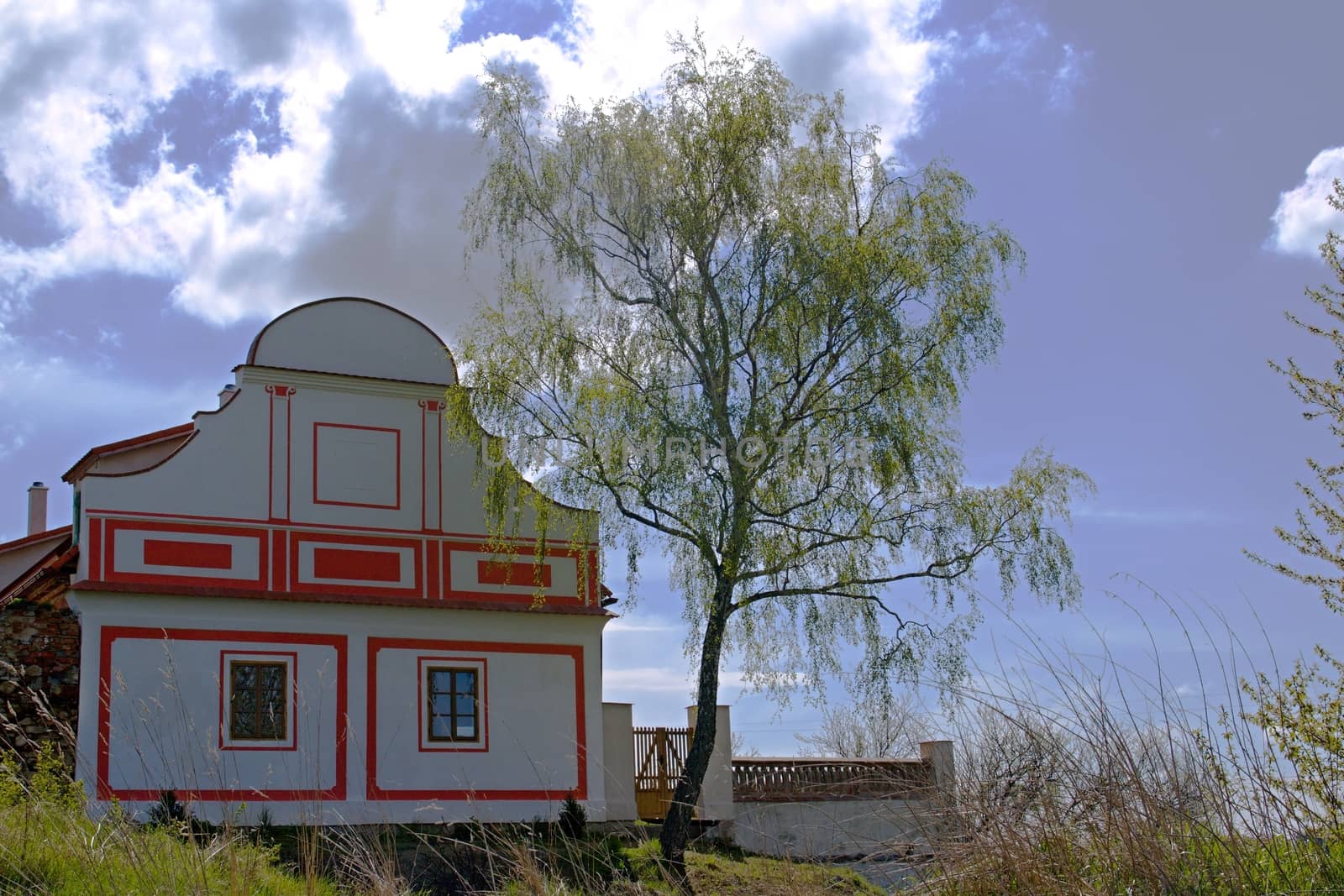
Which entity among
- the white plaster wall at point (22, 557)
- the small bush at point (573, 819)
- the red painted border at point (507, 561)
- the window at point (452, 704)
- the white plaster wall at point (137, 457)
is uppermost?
the white plaster wall at point (137, 457)

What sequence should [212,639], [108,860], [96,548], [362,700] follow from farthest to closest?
[362,700] < [212,639] < [96,548] < [108,860]

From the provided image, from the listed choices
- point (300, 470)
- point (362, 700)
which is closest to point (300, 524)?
point (300, 470)

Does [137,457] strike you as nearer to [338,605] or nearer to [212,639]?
[212,639]

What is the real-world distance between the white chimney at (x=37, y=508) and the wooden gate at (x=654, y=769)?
12.5 m

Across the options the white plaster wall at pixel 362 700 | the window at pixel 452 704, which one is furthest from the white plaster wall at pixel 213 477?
the window at pixel 452 704

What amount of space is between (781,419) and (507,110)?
6695mm

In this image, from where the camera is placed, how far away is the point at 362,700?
62.9 ft

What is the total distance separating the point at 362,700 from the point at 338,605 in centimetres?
138

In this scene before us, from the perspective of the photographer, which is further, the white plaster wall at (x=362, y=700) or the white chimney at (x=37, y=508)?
the white chimney at (x=37, y=508)

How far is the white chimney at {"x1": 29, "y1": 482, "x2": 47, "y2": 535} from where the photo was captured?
84.2 ft

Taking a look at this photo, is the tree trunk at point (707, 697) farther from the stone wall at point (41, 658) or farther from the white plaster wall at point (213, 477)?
the stone wall at point (41, 658)

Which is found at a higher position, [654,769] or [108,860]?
[108,860]

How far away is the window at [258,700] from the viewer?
1839 centimetres

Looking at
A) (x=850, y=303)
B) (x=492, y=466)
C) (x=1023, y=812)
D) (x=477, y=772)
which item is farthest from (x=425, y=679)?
(x=1023, y=812)
